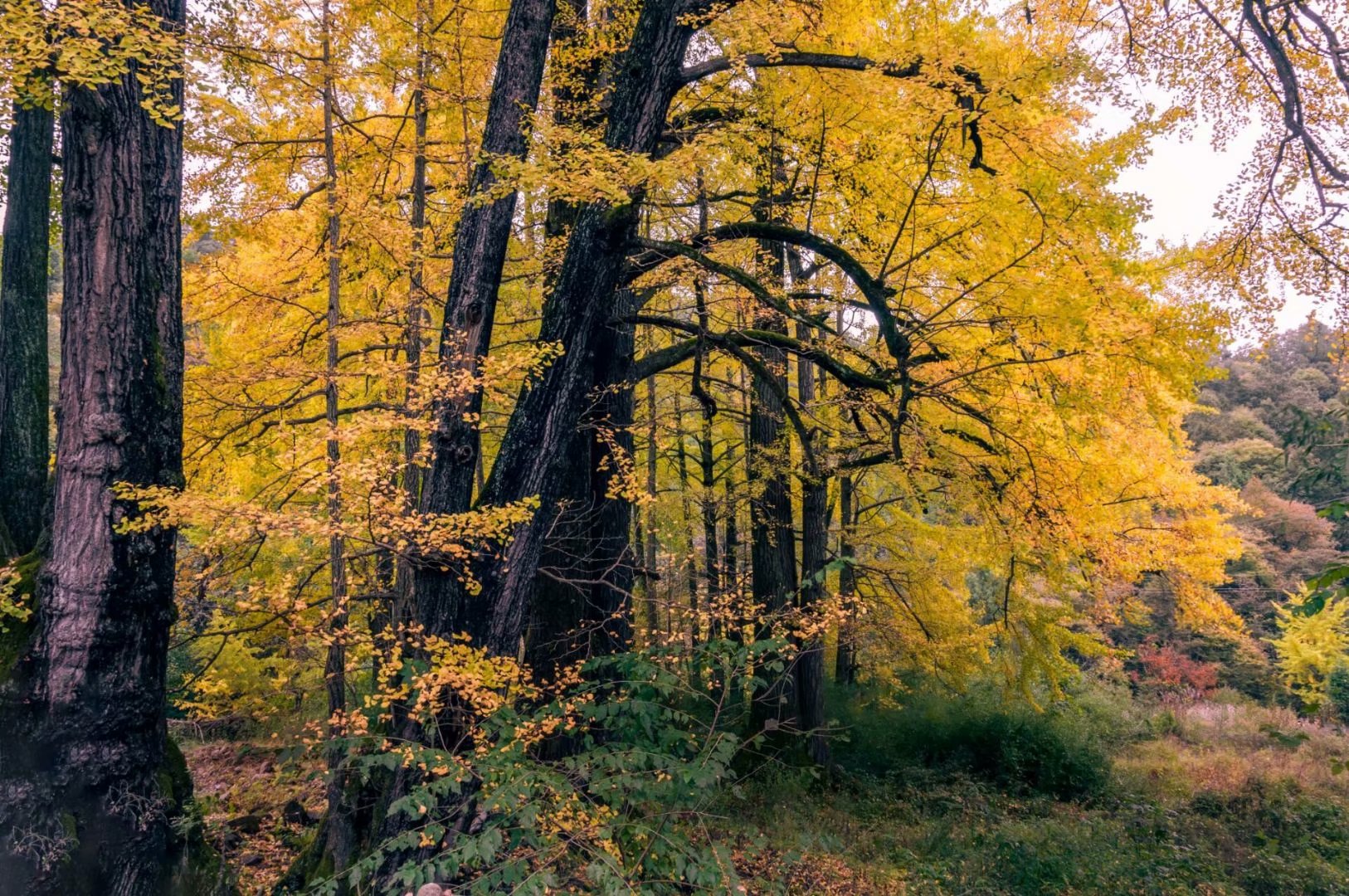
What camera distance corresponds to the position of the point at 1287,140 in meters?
3.89

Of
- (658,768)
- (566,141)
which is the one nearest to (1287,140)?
(566,141)

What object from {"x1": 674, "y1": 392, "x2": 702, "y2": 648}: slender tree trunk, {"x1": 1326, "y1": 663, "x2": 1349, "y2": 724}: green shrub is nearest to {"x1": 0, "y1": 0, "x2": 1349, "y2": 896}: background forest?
{"x1": 674, "y1": 392, "x2": 702, "y2": 648}: slender tree trunk

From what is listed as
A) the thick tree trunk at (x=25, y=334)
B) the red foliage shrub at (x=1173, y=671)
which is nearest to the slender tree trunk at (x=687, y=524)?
the thick tree trunk at (x=25, y=334)

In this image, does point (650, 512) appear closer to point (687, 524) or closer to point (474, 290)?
point (687, 524)

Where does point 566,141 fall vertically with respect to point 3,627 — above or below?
above

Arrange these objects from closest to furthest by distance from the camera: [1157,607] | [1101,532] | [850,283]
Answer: [1101,532] < [850,283] < [1157,607]

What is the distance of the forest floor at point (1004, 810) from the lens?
6352 millimetres

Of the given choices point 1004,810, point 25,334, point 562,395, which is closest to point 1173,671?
point 1004,810

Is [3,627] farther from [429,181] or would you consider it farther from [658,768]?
[429,181]

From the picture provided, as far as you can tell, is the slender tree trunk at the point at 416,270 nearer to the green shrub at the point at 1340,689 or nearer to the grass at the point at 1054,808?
the grass at the point at 1054,808

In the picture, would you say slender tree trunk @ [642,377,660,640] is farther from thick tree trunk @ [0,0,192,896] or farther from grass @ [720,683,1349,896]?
thick tree trunk @ [0,0,192,896]

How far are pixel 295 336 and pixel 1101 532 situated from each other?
7.59 metres

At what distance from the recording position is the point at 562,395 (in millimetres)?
4977

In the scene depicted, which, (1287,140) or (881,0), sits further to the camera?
(881,0)
